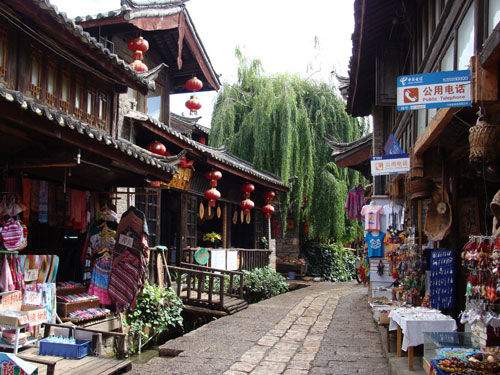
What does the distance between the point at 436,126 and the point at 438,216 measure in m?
2.40

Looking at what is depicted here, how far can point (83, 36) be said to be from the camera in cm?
810

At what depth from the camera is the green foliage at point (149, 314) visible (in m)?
9.95

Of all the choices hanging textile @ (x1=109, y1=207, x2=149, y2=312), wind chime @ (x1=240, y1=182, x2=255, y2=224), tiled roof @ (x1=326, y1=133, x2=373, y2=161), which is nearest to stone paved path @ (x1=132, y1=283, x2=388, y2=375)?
hanging textile @ (x1=109, y1=207, x2=149, y2=312)

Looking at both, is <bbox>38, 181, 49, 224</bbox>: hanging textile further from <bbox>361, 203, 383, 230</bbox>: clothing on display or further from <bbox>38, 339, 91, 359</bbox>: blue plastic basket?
<bbox>361, 203, 383, 230</bbox>: clothing on display

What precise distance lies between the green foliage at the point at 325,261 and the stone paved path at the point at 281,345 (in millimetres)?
11793

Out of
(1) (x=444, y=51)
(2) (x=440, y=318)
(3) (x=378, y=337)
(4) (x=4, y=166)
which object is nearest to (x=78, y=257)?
(4) (x=4, y=166)

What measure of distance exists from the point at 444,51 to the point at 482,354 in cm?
382

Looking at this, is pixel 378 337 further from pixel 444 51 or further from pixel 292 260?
pixel 292 260

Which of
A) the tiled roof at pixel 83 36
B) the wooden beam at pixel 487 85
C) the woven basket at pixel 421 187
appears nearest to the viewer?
the wooden beam at pixel 487 85

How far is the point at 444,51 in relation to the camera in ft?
22.7

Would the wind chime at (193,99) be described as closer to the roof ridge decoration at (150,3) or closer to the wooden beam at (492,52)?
the roof ridge decoration at (150,3)

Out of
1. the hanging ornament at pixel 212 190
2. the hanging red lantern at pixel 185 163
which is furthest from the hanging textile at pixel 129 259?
the hanging ornament at pixel 212 190

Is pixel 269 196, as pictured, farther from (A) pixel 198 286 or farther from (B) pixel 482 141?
(B) pixel 482 141

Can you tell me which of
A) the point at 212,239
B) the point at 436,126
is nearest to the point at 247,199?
the point at 212,239
